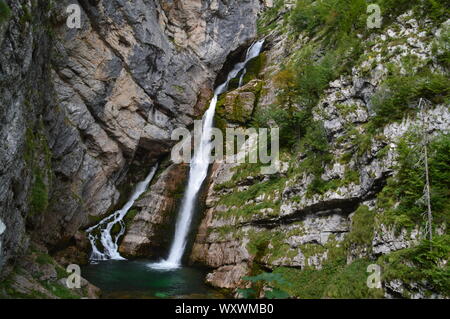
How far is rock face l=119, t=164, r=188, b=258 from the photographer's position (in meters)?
22.9

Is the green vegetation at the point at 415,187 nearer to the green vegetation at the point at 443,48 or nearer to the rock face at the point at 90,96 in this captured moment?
the green vegetation at the point at 443,48

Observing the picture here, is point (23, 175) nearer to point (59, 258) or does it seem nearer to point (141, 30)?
point (59, 258)

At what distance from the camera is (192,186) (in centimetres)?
2519

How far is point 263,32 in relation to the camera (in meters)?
36.8

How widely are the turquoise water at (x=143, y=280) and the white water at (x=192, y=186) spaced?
1509mm

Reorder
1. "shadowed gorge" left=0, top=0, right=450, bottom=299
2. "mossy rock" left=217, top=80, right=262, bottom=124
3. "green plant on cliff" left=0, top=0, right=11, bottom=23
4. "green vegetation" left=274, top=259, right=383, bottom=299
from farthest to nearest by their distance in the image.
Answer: "mossy rock" left=217, top=80, right=262, bottom=124
"shadowed gorge" left=0, top=0, right=450, bottom=299
"green vegetation" left=274, top=259, right=383, bottom=299
"green plant on cliff" left=0, top=0, right=11, bottom=23

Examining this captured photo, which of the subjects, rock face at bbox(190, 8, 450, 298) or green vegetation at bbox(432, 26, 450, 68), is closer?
rock face at bbox(190, 8, 450, 298)

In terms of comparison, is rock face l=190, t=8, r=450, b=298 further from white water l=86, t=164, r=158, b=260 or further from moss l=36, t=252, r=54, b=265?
moss l=36, t=252, r=54, b=265

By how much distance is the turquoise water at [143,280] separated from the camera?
15172mm

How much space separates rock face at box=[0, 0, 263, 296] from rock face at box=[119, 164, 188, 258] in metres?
0.34

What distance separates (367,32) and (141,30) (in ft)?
54.0

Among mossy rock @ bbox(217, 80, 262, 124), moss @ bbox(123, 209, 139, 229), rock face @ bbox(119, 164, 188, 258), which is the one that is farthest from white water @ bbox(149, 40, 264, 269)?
moss @ bbox(123, 209, 139, 229)

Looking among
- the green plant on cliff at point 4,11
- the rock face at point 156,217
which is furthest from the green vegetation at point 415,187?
the rock face at point 156,217

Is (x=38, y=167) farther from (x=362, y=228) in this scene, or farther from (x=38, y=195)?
(x=362, y=228)
